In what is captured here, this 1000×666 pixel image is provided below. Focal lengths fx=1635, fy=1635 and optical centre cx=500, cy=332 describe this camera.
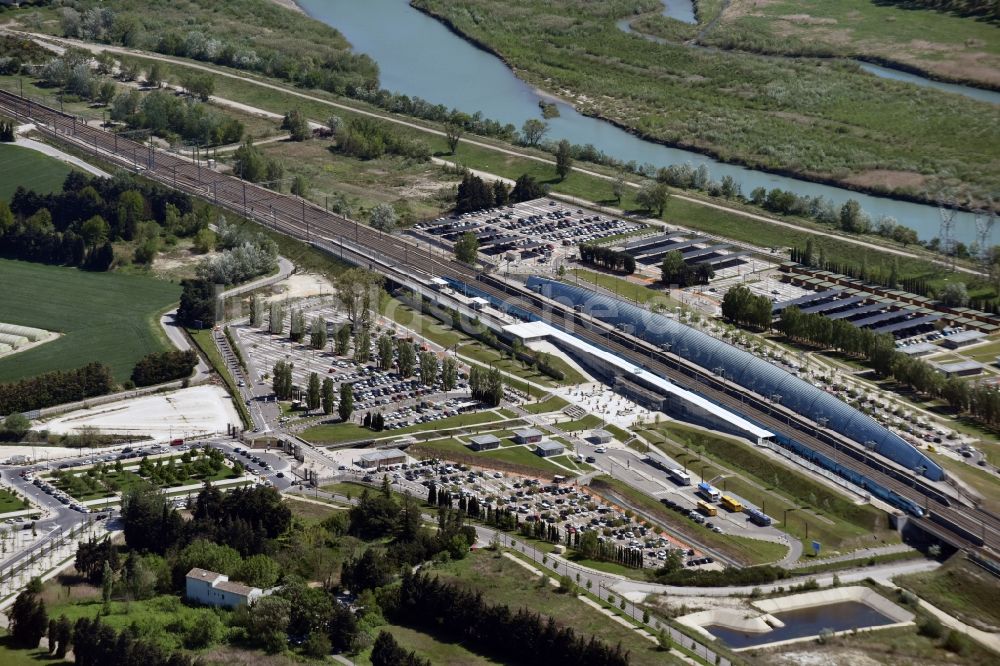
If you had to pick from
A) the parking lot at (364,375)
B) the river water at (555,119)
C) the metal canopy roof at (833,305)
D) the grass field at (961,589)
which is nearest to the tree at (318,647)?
the parking lot at (364,375)

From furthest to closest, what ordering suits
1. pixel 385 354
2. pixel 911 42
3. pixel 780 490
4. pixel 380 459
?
pixel 911 42, pixel 385 354, pixel 380 459, pixel 780 490

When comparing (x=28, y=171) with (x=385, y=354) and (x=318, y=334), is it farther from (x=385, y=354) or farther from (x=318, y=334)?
(x=385, y=354)

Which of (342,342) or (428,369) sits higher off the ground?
(428,369)

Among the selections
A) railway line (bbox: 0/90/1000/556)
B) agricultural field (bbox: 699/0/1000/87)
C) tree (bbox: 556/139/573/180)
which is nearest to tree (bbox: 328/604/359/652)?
railway line (bbox: 0/90/1000/556)

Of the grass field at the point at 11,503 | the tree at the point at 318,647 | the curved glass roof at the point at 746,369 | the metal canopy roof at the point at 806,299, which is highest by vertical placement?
the metal canopy roof at the point at 806,299

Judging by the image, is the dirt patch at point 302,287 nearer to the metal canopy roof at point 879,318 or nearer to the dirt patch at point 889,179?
the metal canopy roof at point 879,318

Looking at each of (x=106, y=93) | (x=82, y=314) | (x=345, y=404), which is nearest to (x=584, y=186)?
(x=82, y=314)

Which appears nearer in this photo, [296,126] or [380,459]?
[380,459]

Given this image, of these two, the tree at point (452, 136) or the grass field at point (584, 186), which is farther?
the tree at point (452, 136)
